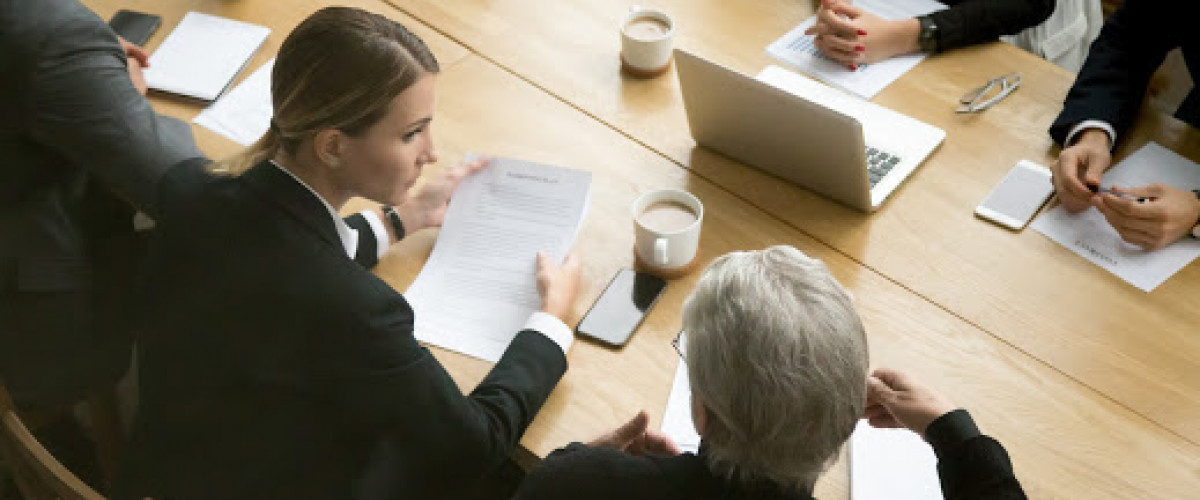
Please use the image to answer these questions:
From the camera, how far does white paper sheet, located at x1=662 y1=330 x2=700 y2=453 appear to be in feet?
4.50

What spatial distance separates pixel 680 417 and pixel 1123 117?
100cm

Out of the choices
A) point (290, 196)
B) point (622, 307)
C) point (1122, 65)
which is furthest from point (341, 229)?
point (1122, 65)

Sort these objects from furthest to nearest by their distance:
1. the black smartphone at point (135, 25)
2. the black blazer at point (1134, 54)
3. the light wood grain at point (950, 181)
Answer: the black smartphone at point (135, 25)
the black blazer at point (1134, 54)
the light wood grain at point (950, 181)

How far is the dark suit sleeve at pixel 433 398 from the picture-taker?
1.29m

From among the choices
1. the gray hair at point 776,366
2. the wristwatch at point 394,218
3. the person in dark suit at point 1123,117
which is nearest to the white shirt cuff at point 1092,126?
the person in dark suit at point 1123,117

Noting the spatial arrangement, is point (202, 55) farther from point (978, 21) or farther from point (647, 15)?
point (978, 21)

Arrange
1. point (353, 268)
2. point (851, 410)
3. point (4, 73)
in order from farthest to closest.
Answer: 1. point (4, 73)
2. point (353, 268)
3. point (851, 410)

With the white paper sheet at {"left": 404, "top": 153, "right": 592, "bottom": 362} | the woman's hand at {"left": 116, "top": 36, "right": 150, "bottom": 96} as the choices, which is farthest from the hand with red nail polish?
the woman's hand at {"left": 116, "top": 36, "right": 150, "bottom": 96}

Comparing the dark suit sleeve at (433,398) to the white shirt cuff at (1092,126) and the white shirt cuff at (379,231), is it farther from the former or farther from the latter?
the white shirt cuff at (1092,126)

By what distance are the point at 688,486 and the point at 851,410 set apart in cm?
A: 20

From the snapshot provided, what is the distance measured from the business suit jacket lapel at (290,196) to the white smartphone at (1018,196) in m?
1.04

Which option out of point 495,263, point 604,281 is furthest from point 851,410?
point 495,263

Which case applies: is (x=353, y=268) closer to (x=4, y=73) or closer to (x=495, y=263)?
(x=495, y=263)

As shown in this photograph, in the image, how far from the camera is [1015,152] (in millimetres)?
1769
